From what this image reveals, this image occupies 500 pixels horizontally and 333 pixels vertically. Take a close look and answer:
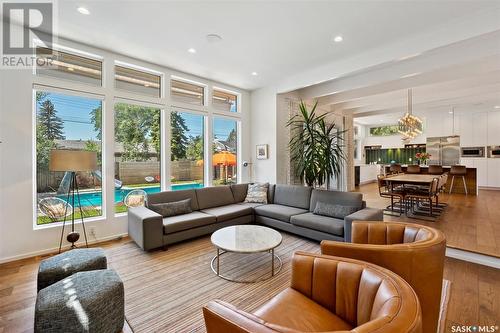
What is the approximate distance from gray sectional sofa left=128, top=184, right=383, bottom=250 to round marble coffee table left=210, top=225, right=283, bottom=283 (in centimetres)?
78

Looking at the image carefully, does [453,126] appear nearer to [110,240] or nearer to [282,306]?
[282,306]

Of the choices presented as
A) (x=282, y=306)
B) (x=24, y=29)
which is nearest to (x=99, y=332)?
(x=282, y=306)

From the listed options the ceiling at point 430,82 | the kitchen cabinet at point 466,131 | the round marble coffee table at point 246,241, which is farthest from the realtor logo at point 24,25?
the kitchen cabinet at point 466,131

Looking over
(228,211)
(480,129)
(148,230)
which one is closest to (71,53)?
(148,230)

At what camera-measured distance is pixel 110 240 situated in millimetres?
3865

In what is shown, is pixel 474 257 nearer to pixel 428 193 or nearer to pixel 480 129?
pixel 428 193

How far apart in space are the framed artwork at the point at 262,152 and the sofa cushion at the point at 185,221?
2287 mm

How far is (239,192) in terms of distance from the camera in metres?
5.09

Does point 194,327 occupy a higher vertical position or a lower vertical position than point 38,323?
lower

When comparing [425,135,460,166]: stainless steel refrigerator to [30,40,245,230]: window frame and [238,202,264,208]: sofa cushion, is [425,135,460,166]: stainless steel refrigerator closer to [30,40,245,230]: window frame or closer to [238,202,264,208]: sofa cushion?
[238,202,264,208]: sofa cushion

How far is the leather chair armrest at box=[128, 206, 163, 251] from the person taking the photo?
10.7 feet

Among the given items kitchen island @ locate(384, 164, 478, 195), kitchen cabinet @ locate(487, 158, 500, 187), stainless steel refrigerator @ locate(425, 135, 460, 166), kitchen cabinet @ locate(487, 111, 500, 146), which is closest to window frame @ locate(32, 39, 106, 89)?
kitchen island @ locate(384, 164, 478, 195)

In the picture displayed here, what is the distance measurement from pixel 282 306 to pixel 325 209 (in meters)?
2.65

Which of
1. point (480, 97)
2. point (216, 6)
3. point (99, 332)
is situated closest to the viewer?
point (99, 332)
